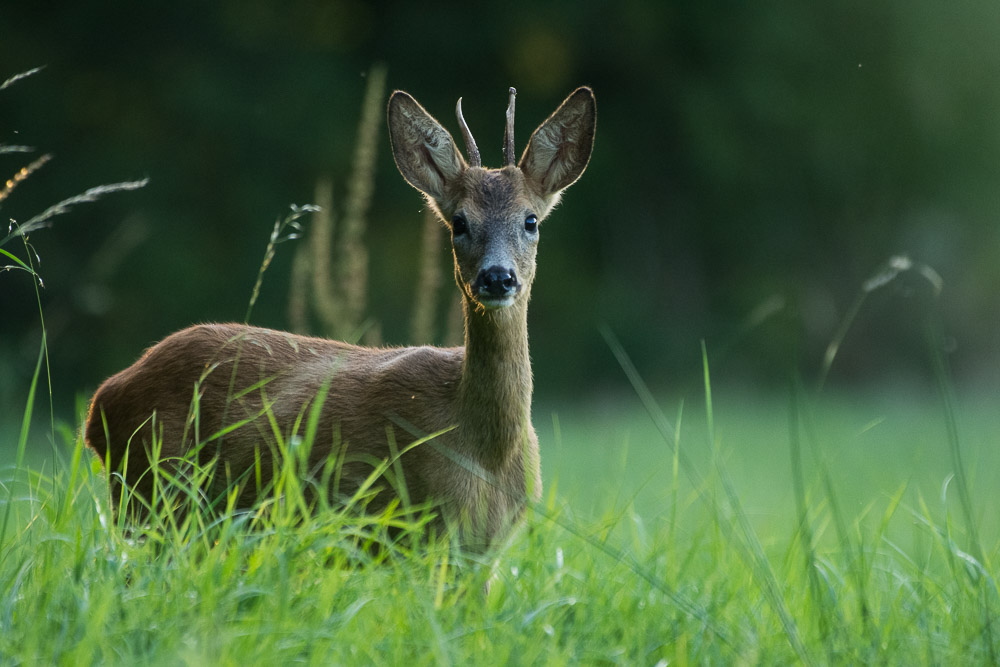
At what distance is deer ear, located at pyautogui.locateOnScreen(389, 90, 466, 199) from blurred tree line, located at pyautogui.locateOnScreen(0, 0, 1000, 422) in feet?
→ 25.8

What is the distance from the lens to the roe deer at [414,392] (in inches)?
124

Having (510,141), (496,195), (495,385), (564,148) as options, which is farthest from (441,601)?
(564,148)

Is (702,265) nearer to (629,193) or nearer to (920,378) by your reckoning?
(629,193)

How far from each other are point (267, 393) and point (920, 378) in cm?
1290

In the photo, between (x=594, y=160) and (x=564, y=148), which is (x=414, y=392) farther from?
(x=594, y=160)

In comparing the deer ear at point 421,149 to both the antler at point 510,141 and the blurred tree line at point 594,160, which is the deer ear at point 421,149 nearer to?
the antler at point 510,141

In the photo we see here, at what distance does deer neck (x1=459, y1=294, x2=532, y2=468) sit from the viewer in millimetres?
3242

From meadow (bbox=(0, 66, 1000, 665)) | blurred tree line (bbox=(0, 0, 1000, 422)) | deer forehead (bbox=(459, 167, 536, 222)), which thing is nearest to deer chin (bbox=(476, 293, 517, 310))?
deer forehead (bbox=(459, 167, 536, 222))

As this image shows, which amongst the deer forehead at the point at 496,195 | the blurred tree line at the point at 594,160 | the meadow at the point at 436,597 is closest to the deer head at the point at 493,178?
the deer forehead at the point at 496,195

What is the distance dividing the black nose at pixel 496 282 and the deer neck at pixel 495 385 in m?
0.12

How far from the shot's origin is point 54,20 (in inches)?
456

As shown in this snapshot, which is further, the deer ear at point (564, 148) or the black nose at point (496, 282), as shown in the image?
the deer ear at point (564, 148)

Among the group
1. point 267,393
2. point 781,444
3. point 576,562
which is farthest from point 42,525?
point 781,444

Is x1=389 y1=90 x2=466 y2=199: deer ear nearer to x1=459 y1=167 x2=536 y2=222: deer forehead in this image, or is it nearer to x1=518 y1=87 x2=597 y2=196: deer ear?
x1=459 y1=167 x2=536 y2=222: deer forehead
